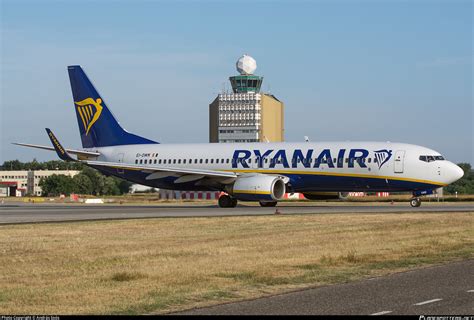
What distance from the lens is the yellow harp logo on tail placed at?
6034 centimetres

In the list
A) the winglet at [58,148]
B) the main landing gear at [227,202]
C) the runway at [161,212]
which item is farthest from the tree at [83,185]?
the runway at [161,212]

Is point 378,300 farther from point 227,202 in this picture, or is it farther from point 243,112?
point 243,112

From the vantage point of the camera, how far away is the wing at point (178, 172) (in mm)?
51344

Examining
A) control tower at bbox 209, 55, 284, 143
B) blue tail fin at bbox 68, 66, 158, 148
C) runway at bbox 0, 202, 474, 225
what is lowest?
runway at bbox 0, 202, 474, 225

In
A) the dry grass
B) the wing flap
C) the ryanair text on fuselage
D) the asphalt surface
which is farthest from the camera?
the wing flap

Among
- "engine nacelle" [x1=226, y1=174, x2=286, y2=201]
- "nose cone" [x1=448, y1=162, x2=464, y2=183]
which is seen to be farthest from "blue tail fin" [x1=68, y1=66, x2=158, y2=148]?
"nose cone" [x1=448, y1=162, x2=464, y2=183]

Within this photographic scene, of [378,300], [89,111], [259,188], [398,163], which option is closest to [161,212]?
[259,188]

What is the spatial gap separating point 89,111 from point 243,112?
314 feet

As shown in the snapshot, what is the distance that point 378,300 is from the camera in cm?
1354

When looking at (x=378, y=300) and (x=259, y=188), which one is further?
(x=259, y=188)

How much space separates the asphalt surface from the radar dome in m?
128

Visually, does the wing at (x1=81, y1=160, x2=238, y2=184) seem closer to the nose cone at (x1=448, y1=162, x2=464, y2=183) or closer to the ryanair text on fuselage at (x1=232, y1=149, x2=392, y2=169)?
the ryanair text on fuselage at (x1=232, y1=149, x2=392, y2=169)

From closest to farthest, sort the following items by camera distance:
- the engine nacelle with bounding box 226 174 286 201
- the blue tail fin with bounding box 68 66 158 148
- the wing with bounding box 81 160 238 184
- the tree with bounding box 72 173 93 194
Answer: the engine nacelle with bounding box 226 174 286 201 < the wing with bounding box 81 160 238 184 < the blue tail fin with bounding box 68 66 158 148 < the tree with bounding box 72 173 93 194

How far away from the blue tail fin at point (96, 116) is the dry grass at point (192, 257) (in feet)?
90.8
